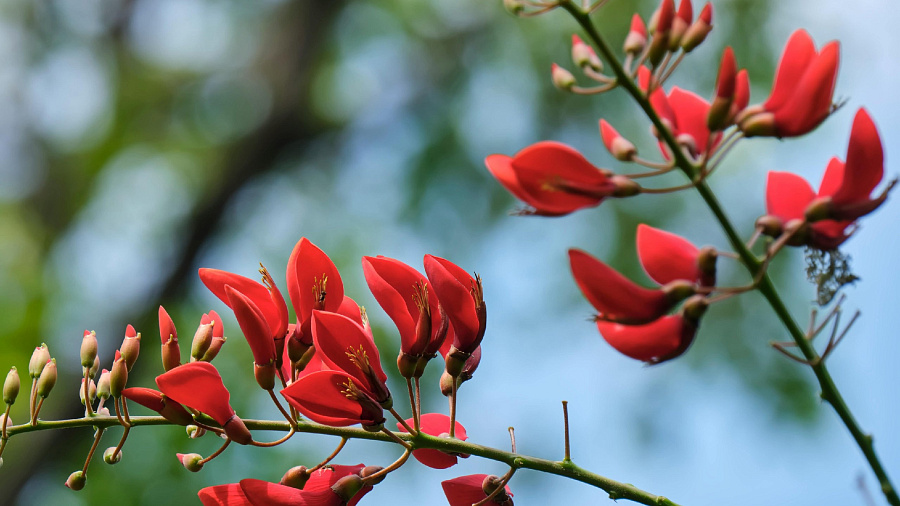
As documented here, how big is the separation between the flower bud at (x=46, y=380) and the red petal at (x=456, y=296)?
409 mm

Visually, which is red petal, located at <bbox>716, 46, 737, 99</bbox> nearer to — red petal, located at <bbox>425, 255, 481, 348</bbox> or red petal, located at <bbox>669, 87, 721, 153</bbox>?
red petal, located at <bbox>669, 87, 721, 153</bbox>

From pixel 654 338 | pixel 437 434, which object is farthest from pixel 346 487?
pixel 654 338

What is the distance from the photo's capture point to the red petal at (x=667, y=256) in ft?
1.86

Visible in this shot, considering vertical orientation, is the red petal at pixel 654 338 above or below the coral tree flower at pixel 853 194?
below

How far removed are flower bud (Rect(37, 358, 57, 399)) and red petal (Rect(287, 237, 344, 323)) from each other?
26 centimetres

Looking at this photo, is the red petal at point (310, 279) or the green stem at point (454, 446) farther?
the red petal at point (310, 279)

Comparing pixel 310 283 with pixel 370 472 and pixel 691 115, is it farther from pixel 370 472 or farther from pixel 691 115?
pixel 691 115

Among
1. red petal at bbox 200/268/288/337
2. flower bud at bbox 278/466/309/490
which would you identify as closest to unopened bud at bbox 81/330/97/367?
red petal at bbox 200/268/288/337

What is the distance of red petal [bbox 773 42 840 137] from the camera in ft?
1.75

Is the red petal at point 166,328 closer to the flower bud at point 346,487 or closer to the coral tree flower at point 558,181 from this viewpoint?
the flower bud at point 346,487

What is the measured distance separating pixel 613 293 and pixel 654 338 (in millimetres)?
48

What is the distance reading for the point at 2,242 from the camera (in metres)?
6.45

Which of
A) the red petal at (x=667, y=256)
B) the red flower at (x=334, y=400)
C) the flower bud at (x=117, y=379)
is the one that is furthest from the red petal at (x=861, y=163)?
the flower bud at (x=117, y=379)

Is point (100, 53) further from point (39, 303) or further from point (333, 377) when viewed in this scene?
Answer: point (333, 377)
